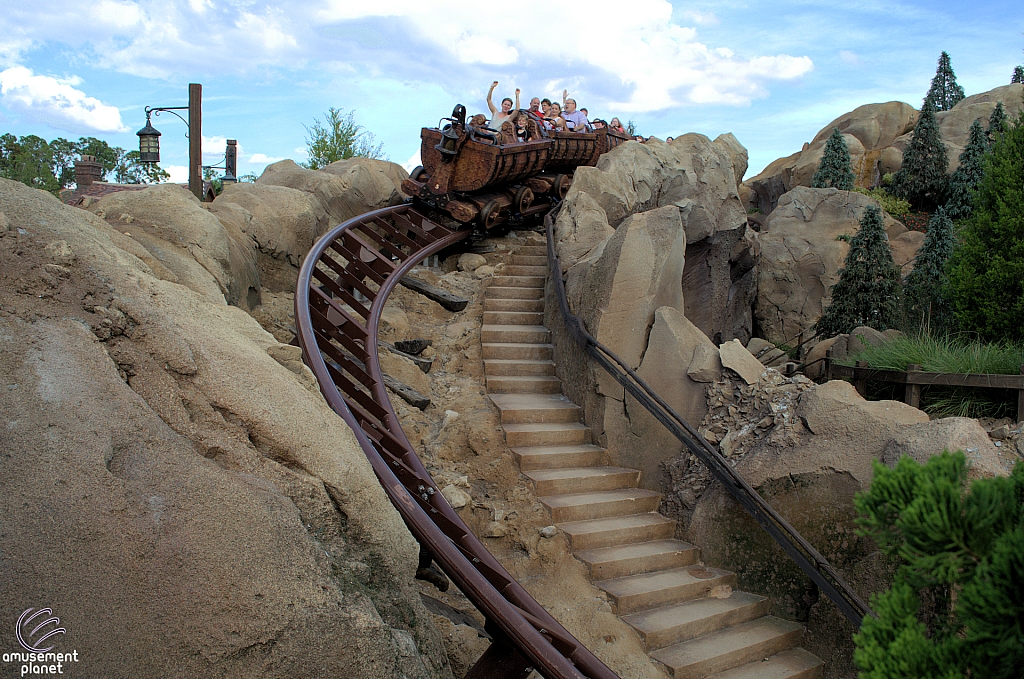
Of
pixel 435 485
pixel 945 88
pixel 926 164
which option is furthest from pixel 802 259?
pixel 945 88

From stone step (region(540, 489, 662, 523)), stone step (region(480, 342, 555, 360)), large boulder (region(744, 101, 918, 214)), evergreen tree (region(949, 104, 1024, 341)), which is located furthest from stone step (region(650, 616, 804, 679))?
large boulder (region(744, 101, 918, 214))

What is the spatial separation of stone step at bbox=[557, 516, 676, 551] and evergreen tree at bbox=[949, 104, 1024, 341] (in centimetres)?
324

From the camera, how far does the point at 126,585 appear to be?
2.20 meters

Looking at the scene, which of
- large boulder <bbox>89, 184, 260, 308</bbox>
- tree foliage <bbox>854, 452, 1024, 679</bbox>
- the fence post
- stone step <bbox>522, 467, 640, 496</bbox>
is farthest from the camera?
stone step <bbox>522, 467, 640, 496</bbox>

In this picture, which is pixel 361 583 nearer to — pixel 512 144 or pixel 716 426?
pixel 716 426

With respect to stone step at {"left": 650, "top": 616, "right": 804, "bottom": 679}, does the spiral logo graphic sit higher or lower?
higher

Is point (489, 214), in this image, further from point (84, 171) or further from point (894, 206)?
point (84, 171)

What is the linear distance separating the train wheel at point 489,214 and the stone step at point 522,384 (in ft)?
11.0

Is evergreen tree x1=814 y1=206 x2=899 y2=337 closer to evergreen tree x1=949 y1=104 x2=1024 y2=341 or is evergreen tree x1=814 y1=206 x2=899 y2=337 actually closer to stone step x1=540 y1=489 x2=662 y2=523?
evergreen tree x1=949 y1=104 x2=1024 y2=341

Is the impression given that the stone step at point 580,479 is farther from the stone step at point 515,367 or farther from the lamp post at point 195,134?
the lamp post at point 195,134

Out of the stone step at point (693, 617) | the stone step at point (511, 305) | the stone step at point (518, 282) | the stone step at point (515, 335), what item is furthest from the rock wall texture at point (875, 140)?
the stone step at point (693, 617)

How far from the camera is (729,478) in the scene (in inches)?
210

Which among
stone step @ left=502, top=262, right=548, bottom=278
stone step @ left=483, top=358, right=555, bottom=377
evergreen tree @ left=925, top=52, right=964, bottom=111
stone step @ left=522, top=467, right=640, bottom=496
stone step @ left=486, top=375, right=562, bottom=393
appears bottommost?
stone step @ left=522, top=467, right=640, bottom=496

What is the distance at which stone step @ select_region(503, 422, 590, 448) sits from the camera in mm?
6406
